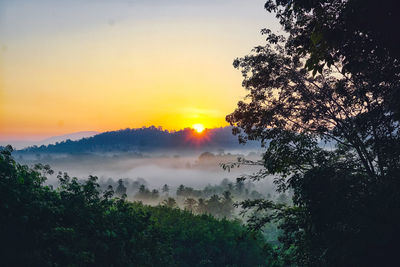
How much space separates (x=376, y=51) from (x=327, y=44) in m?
1.26

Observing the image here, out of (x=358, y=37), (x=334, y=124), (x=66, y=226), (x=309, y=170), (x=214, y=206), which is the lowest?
(x=214, y=206)

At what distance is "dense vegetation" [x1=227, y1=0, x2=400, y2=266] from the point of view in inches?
281

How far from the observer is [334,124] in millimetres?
11867

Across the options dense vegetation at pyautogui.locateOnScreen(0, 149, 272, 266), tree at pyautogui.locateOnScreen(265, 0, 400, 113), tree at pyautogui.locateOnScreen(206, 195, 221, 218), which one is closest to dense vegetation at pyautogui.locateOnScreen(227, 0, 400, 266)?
tree at pyautogui.locateOnScreen(265, 0, 400, 113)

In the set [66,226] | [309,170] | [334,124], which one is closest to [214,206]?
[334,124]

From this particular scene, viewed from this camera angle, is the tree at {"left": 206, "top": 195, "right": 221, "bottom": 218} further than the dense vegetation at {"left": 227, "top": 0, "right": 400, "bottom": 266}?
Yes

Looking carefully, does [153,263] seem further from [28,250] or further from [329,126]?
[329,126]

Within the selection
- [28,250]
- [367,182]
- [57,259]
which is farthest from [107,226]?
[367,182]

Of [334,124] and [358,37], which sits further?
[334,124]

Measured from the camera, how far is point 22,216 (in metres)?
7.12

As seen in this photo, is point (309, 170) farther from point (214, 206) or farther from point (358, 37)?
point (214, 206)

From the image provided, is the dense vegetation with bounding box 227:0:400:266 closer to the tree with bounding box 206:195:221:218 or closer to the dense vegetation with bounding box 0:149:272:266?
the dense vegetation with bounding box 0:149:272:266

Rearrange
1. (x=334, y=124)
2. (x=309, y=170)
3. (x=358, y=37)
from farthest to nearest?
1. (x=334, y=124)
2. (x=309, y=170)
3. (x=358, y=37)

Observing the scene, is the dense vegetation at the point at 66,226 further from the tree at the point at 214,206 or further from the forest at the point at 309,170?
the tree at the point at 214,206
